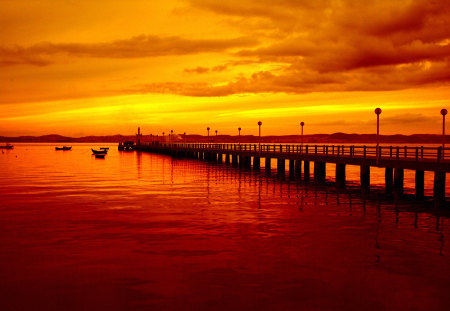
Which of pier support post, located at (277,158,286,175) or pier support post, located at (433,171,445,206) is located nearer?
pier support post, located at (433,171,445,206)

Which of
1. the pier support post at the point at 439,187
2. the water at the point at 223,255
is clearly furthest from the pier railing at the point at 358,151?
the water at the point at 223,255

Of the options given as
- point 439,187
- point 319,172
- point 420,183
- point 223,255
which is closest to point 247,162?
point 319,172

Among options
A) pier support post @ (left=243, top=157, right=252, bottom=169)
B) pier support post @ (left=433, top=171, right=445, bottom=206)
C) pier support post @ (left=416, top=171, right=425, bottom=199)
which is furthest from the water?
pier support post @ (left=243, top=157, right=252, bottom=169)

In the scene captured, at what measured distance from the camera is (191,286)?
12.4m

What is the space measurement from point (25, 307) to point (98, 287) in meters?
1.82

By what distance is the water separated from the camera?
1155 cm

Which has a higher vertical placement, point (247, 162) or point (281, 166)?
point (281, 166)

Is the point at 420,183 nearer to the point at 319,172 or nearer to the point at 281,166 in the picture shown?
the point at 319,172

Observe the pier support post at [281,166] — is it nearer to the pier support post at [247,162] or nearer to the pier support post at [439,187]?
the pier support post at [247,162]

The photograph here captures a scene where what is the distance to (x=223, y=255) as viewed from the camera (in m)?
15.6

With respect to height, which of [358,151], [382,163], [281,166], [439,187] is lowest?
[281,166]

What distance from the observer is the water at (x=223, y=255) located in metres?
11.5

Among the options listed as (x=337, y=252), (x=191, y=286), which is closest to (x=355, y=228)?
(x=337, y=252)

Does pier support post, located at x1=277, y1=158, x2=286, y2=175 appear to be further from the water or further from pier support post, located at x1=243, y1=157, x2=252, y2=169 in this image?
the water
